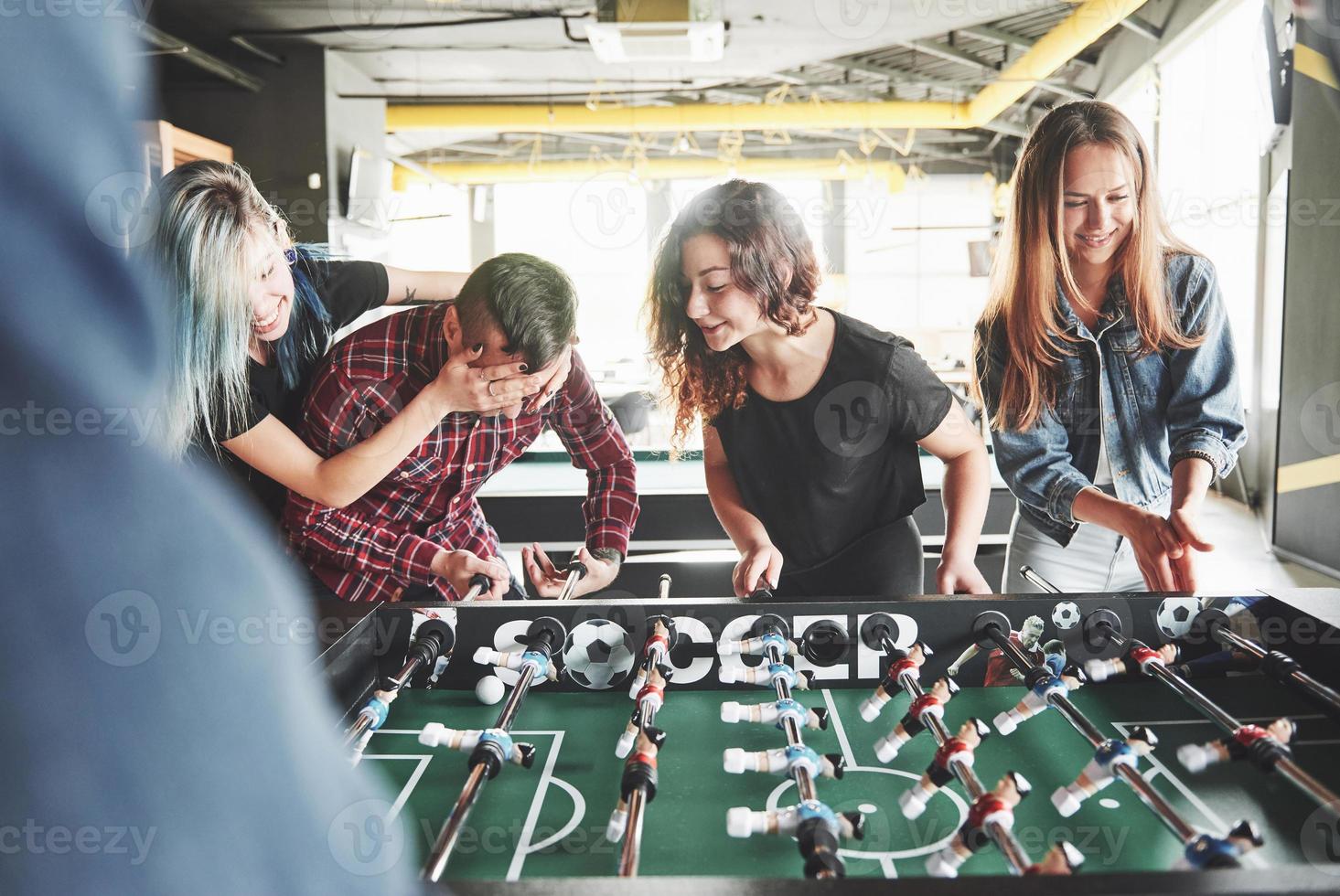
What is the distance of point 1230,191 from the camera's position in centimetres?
593

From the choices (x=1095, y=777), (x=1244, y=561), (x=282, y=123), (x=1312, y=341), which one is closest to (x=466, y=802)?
(x=1095, y=777)

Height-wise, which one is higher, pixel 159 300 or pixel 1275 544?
pixel 159 300

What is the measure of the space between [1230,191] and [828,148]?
5023 millimetres

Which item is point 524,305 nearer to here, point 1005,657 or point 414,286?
point 414,286

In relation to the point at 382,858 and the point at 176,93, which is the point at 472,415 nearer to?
the point at 382,858

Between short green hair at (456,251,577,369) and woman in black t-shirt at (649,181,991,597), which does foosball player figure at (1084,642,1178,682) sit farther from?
short green hair at (456,251,577,369)

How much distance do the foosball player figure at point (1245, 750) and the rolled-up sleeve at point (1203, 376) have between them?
36.6 inches

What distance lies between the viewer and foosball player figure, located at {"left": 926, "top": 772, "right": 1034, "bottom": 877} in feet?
2.74

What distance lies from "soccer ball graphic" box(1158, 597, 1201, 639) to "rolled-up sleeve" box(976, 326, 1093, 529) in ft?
1.77

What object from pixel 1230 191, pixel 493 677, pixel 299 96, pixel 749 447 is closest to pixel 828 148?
pixel 1230 191

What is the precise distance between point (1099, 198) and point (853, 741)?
1.35 meters

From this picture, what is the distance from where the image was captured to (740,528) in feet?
6.51

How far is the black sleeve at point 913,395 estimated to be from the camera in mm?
1943

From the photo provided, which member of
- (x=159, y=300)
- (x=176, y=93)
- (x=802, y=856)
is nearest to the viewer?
(x=159, y=300)
